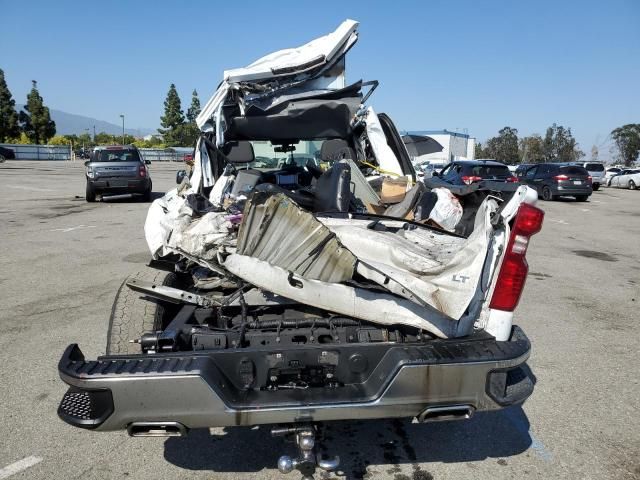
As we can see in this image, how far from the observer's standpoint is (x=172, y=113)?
268 feet

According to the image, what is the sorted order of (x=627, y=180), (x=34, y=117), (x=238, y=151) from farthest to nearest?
(x=34, y=117) → (x=627, y=180) → (x=238, y=151)

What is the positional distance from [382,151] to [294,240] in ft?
8.77

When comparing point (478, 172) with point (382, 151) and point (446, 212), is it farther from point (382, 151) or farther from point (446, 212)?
point (446, 212)

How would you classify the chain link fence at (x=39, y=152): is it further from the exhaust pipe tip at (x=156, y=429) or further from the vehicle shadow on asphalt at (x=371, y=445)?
the exhaust pipe tip at (x=156, y=429)

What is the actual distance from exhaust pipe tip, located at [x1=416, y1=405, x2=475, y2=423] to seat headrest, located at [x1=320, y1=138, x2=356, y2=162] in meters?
3.11

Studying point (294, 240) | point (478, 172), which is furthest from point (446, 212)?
point (478, 172)

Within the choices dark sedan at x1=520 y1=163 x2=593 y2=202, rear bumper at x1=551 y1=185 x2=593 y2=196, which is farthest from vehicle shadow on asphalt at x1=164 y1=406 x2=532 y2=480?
rear bumper at x1=551 y1=185 x2=593 y2=196

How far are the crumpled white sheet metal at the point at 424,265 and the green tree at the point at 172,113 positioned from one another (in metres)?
84.9

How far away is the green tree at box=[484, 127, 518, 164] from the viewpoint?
62.2 meters

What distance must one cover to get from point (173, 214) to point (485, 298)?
1933 millimetres

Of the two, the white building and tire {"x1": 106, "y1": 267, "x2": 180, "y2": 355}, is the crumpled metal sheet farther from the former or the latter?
the white building

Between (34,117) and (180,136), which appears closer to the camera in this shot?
(34,117)

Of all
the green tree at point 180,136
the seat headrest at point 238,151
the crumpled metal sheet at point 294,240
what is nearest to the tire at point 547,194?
the seat headrest at point 238,151

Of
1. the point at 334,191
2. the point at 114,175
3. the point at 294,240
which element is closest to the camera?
the point at 294,240
